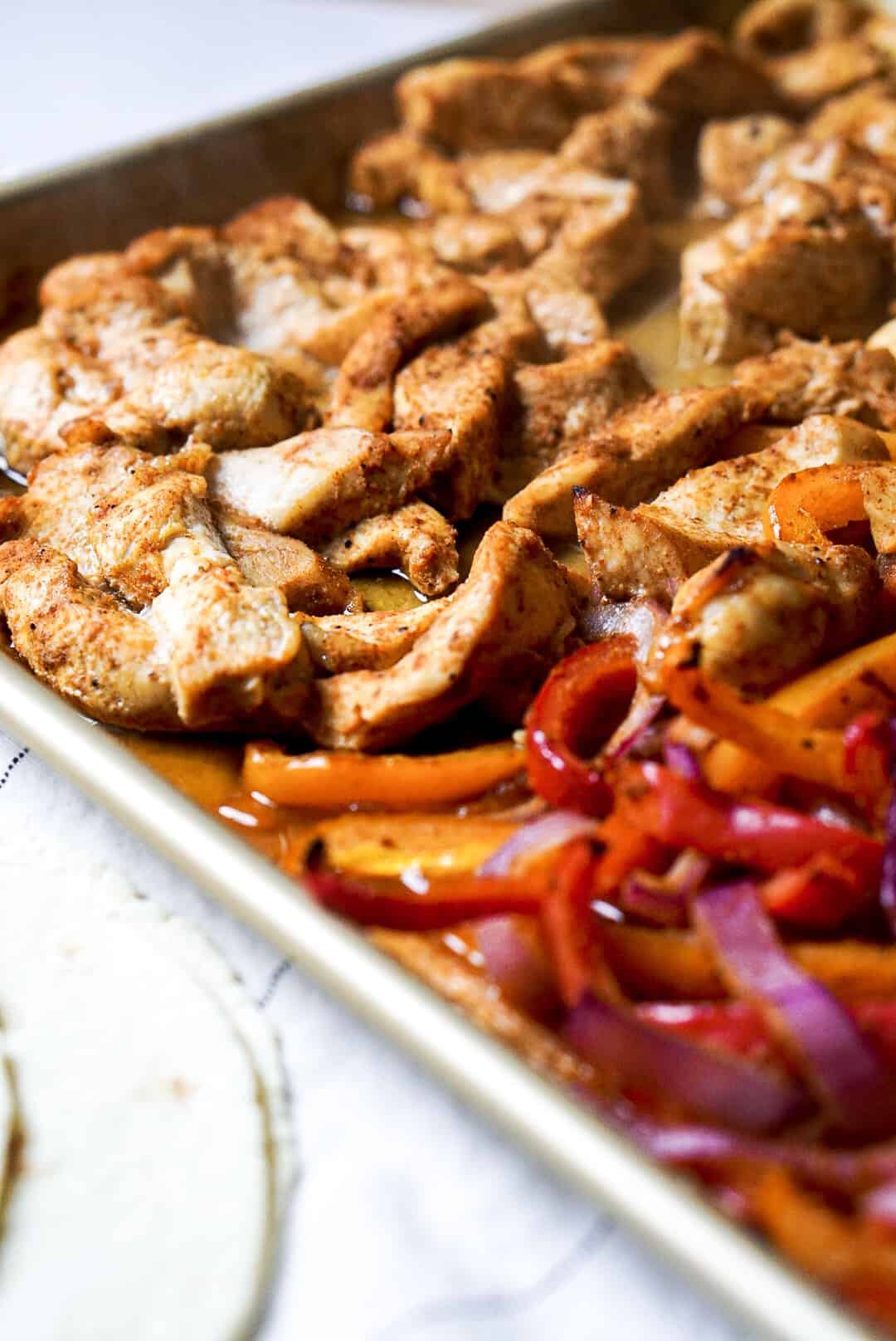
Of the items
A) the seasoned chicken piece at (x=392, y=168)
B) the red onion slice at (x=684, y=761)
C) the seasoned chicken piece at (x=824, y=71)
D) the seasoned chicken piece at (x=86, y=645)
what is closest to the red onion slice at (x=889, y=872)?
the red onion slice at (x=684, y=761)

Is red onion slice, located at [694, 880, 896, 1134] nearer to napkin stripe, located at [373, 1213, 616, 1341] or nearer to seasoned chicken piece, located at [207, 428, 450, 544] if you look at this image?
napkin stripe, located at [373, 1213, 616, 1341]

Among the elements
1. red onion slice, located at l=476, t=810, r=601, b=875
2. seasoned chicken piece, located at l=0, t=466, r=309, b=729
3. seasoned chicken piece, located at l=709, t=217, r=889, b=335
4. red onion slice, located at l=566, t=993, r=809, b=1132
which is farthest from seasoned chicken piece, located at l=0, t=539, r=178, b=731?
seasoned chicken piece, located at l=709, t=217, r=889, b=335

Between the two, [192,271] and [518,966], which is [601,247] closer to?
[192,271]

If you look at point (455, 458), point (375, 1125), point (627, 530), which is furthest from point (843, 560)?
point (375, 1125)

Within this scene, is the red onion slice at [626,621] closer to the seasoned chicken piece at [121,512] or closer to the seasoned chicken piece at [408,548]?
the seasoned chicken piece at [408,548]

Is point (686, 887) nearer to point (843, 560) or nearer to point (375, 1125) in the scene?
point (375, 1125)
